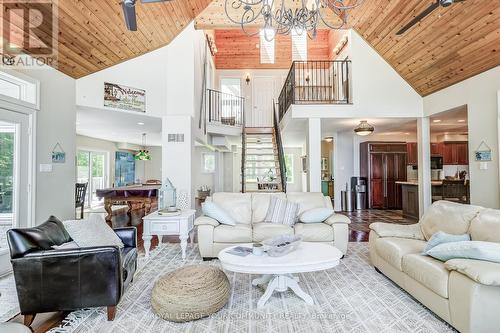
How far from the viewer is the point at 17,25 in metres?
3.42

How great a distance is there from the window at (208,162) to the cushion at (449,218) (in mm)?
9323

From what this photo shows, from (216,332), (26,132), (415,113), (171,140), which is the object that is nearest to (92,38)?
(26,132)

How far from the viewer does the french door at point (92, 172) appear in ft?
30.8

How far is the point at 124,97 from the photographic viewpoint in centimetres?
545

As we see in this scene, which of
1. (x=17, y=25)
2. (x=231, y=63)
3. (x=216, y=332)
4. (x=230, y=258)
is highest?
(x=231, y=63)

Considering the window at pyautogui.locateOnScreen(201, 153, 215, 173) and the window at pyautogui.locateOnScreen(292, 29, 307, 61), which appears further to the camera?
the window at pyautogui.locateOnScreen(201, 153, 215, 173)

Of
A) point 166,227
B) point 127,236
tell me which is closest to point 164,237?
point 166,227

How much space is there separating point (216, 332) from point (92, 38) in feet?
14.7

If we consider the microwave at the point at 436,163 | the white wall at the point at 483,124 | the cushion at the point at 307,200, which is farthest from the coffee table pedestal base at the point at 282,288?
the microwave at the point at 436,163

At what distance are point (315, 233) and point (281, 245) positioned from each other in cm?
126

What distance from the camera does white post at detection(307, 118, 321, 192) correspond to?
19.5ft

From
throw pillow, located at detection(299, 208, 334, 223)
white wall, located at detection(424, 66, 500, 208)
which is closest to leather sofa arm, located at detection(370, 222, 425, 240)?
throw pillow, located at detection(299, 208, 334, 223)

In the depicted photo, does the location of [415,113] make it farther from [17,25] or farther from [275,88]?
[17,25]

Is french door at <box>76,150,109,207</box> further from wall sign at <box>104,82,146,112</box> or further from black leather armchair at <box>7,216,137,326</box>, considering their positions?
black leather armchair at <box>7,216,137,326</box>
